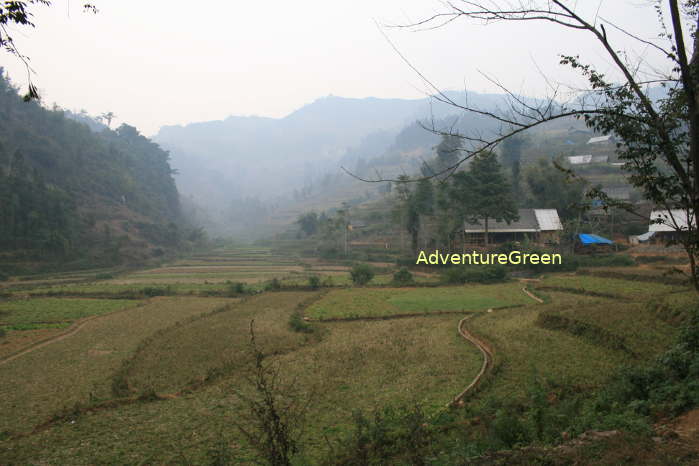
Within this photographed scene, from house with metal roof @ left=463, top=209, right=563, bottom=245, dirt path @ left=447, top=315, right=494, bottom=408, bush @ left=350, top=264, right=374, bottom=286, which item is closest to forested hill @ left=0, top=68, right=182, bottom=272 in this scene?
bush @ left=350, top=264, right=374, bottom=286

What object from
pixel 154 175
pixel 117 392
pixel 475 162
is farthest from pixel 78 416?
pixel 154 175

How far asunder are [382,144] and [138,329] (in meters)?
172

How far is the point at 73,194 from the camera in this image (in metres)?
57.2

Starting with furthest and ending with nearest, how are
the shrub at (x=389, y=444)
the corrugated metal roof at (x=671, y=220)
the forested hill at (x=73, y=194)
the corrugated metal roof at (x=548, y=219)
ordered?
the forested hill at (x=73, y=194) < the corrugated metal roof at (x=548, y=219) < the shrub at (x=389, y=444) < the corrugated metal roof at (x=671, y=220)

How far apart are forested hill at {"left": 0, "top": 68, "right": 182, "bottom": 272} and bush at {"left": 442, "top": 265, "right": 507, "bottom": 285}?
37.0m

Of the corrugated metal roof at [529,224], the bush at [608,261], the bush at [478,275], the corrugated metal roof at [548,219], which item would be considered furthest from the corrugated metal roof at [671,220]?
the bush at [478,275]

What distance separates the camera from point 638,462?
12.6 ft

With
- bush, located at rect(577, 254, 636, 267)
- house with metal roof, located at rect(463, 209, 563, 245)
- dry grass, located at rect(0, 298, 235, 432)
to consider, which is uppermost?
house with metal roof, located at rect(463, 209, 563, 245)

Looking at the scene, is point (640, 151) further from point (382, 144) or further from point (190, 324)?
point (382, 144)

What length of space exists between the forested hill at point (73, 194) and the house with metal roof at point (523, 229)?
124ft

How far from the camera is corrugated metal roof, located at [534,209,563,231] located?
38875 mm

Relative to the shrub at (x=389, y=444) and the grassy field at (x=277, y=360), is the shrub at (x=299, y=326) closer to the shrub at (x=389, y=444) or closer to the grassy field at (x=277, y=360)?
the grassy field at (x=277, y=360)

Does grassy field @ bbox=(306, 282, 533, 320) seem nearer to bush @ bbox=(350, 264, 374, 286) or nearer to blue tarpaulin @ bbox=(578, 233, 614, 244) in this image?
bush @ bbox=(350, 264, 374, 286)

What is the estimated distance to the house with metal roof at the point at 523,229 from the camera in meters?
39.0
